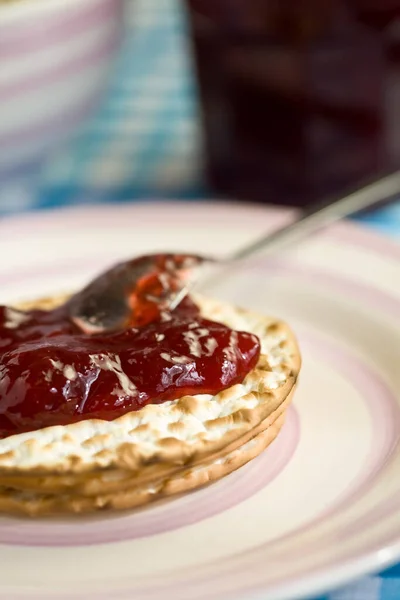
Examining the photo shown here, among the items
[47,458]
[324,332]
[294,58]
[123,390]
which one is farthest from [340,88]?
[47,458]

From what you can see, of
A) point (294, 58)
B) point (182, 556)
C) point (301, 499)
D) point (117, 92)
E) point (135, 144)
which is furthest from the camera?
point (117, 92)

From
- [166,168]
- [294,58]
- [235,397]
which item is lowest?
[166,168]

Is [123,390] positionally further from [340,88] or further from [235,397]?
[340,88]

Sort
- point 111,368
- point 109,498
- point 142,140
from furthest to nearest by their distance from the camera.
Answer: point 142,140 < point 111,368 < point 109,498

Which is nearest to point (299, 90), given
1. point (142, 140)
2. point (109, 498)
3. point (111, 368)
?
Answer: point (142, 140)

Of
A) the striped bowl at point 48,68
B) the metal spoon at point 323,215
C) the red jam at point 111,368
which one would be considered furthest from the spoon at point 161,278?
the striped bowl at point 48,68

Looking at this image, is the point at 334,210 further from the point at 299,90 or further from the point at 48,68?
the point at 48,68

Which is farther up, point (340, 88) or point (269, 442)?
point (340, 88)
